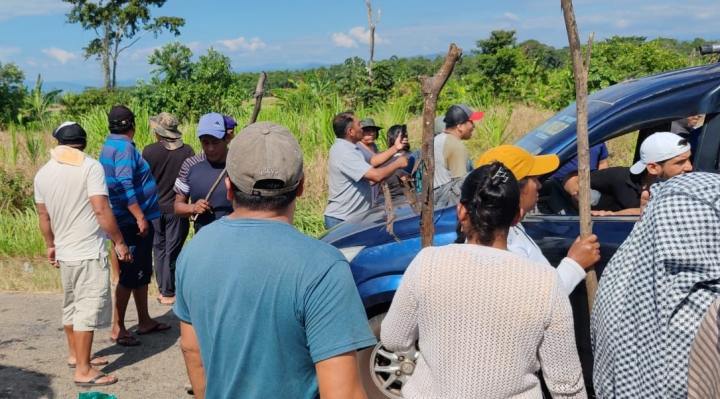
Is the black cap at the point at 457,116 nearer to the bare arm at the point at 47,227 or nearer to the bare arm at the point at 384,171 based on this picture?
the bare arm at the point at 384,171

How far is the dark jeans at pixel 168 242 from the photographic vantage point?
705cm

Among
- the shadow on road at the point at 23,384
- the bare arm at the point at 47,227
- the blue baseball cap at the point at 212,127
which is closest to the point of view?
the shadow on road at the point at 23,384

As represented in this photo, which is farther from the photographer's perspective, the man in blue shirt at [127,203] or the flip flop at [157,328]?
the flip flop at [157,328]

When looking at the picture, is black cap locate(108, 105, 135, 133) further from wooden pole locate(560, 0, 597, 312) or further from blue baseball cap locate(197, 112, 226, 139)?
wooden pole locate(560, 0, 597, 312)

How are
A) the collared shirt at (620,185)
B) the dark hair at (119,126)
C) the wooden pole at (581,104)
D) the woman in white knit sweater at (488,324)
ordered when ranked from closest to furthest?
the woman in white knit sweater at (488,324)
the wooden pole at (581,104)
the collared shirt at (620,185)
the dark hair at (119,126)

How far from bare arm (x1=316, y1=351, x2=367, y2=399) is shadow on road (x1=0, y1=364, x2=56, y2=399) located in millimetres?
3719

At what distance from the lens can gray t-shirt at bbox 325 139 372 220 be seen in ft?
19.5

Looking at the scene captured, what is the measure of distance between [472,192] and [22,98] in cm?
2480

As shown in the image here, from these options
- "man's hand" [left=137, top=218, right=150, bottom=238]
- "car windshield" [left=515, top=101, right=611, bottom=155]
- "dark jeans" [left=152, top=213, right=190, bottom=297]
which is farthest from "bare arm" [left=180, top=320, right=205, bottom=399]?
"dark jeans" [left=152, top=213, right=190, bottom=297]

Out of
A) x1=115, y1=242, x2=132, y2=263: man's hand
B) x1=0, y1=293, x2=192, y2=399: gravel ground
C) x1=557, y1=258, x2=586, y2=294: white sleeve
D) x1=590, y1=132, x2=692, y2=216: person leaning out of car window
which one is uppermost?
x1=590, y1=132, x2=692, y2=216: person leaning out of car window

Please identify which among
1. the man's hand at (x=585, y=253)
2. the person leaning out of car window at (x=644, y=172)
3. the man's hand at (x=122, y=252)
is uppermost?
the person leaning out of car window at (x=644, y=172)

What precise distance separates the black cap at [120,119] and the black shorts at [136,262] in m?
0.79

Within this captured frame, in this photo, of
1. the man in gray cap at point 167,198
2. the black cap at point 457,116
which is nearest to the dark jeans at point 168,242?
the man in gray cap at point 167,198

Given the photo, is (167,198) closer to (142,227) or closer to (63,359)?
(142,227)
